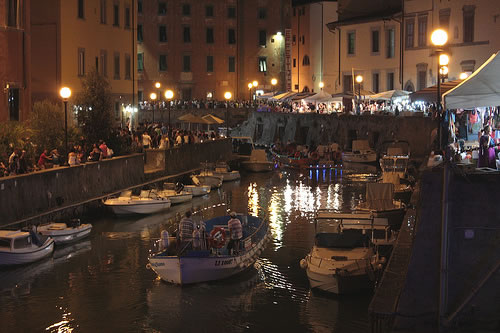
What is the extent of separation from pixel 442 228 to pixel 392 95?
41401 mm

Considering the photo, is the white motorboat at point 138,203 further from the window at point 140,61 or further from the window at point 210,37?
the window at point 210,37

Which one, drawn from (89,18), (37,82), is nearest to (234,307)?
(37,82)

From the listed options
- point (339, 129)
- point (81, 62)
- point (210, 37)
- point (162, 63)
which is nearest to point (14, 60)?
point (81, 62)

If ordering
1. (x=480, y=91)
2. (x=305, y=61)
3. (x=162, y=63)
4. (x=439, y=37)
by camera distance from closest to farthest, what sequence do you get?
(x=480, y=91) < (x=439, y=37) < (x=305, y=61) < (x=162, y=63)

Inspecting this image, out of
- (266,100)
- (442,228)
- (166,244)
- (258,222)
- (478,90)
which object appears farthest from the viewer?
(266,100)

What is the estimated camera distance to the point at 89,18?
4603 cm

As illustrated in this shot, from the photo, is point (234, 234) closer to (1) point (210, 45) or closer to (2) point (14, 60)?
(2) point (14, 60)

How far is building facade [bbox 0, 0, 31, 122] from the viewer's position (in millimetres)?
35969

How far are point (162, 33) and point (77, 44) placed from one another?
40.8m

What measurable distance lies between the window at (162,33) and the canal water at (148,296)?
54748 mm

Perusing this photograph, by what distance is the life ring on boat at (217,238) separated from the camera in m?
23.9

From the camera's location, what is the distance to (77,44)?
44625 mm

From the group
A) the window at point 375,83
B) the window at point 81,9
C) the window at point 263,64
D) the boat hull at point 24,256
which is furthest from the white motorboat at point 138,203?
the window at point 263,64

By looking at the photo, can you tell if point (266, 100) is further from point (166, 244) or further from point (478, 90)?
point (478, 90)
